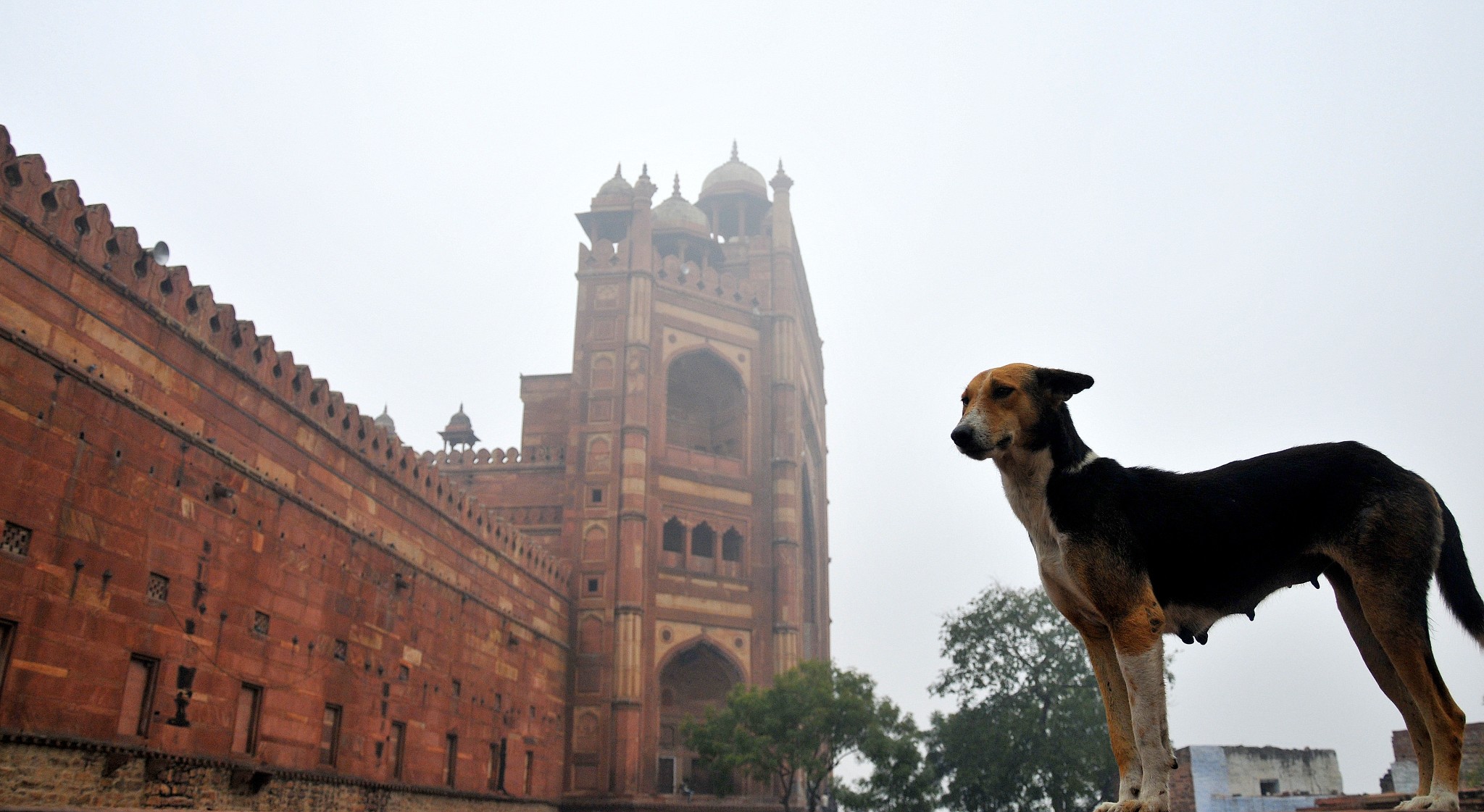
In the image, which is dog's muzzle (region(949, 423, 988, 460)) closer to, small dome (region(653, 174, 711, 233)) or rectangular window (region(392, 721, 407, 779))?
rectangular window (region(392, 721, 407, 779))

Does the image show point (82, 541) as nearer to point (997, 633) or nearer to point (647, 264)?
point (647, 264)

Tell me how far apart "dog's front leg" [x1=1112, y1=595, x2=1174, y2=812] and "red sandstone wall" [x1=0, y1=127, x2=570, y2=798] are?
33.9ft

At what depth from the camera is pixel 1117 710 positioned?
3451mm

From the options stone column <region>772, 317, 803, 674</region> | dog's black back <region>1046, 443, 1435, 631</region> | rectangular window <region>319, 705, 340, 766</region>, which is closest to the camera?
dog's black back <region>1046, 443, 1435, 631</region>

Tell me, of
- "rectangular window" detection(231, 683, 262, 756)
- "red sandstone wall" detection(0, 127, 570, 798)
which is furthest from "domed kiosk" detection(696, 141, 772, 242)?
"rectangular window" detection(231, 683, 262, 756)

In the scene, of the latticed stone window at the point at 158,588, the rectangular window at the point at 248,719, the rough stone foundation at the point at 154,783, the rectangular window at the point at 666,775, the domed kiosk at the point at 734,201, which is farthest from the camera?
the domed kiosk at the point at 734,201

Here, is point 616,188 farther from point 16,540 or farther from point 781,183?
point 16,540

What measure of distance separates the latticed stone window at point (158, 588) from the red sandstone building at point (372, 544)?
29 mm

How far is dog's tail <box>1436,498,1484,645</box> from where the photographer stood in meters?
3.43

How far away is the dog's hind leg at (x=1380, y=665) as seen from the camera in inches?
136

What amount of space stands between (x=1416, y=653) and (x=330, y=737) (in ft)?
50.4

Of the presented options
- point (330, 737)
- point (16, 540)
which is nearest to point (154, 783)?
point (16, 540)

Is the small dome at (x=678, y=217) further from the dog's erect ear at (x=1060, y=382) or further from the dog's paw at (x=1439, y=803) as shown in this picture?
the dog's paw at (x=1439, y=803)

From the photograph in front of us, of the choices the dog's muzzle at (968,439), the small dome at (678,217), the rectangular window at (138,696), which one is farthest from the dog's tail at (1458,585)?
the small dome at (678,217)
